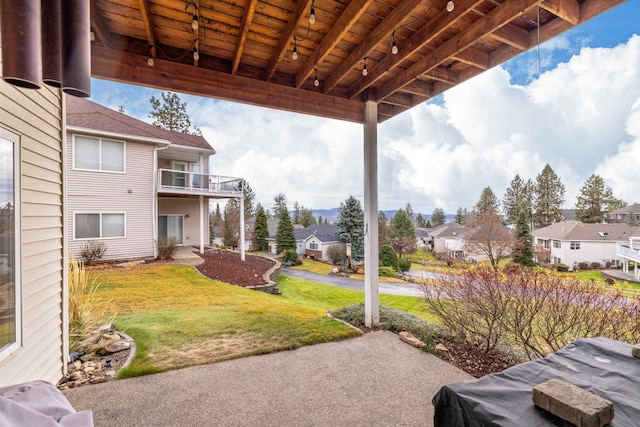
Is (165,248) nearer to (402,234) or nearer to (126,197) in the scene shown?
(126,197)

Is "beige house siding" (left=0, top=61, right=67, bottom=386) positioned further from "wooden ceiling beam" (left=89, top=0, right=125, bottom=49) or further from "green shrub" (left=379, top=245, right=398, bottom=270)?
"green shrub" (left=379, top=245, right=398, bottom=270)

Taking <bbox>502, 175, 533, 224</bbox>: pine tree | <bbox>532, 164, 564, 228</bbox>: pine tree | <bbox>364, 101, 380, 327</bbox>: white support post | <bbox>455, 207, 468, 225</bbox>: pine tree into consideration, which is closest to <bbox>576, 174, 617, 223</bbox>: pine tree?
<bbox>532, 164, 564, 228</bbox>: pine tree

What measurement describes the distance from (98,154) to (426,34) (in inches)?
384

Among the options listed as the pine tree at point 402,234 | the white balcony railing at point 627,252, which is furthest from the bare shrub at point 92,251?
the pine tree at point 402,234

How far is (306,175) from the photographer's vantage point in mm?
20844

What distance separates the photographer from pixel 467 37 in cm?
229

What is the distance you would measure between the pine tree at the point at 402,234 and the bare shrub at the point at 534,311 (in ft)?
49.6

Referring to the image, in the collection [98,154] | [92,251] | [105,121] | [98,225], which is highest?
[105,121]

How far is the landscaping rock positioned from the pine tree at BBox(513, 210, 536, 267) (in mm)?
5249

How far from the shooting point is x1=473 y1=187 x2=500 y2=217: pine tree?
1102cm

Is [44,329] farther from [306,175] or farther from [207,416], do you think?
[306,175]

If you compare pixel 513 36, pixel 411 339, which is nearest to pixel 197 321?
pixel 411 339

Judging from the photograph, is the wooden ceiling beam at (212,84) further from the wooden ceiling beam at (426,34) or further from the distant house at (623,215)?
the distant house at (623,215)

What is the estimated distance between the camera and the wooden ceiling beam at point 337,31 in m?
2.00
